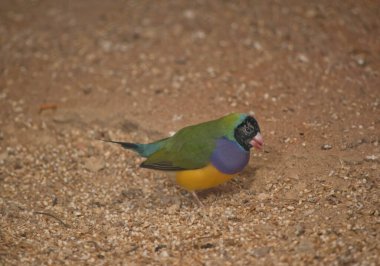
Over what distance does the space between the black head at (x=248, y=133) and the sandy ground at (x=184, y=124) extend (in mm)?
486

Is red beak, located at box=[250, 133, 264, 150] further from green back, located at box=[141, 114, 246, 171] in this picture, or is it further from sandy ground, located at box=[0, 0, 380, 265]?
sandy ground, located at box=[0, 0, 380, 265]

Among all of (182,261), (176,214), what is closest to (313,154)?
(176,214)

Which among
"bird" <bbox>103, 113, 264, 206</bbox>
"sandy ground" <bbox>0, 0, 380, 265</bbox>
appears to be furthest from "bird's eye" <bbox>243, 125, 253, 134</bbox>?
"sandy ground" <bbox>0, 0, 380, 265</bbox>

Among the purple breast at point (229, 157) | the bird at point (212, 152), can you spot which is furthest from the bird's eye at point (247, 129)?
the purple breast at point (229, 157)

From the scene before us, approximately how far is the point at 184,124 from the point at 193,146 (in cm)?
109

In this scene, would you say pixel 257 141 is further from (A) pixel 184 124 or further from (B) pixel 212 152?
(A) pixel 184 124

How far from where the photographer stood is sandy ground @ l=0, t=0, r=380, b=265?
3.85 metres

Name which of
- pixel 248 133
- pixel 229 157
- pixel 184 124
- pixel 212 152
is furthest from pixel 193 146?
pixel 184 124

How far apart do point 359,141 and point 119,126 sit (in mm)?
2231

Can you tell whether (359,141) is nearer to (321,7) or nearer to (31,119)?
(321,7)

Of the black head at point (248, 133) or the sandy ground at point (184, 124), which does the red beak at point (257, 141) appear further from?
the sandy ground at point (184, 124)

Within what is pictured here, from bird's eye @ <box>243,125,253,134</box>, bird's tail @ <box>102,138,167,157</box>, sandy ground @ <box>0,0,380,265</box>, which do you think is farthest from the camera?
bird's tail @ <box>102,138,167,157</box>

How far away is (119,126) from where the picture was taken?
5.52 m

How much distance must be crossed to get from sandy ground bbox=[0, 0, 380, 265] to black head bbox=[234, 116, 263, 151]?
1.60 feet
